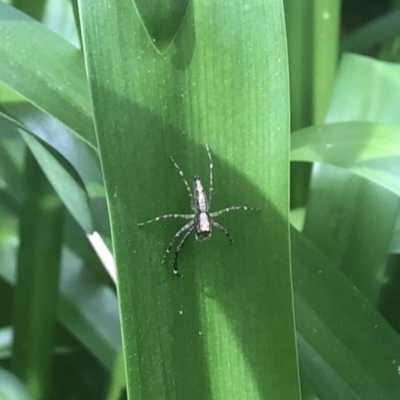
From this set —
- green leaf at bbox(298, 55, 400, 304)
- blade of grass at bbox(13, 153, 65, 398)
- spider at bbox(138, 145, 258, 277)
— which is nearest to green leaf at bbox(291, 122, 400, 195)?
green leaf at bbox(298, 55, 400, 304)

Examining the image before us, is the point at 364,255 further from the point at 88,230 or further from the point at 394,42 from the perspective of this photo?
the point at 394,42

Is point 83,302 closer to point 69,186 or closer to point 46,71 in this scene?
point 69,186

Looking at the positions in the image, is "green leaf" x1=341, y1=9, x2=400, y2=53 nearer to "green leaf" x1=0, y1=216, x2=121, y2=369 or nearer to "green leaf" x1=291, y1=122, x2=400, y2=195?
"green leaf" x1=291, y1=122, x2=400, y2=195

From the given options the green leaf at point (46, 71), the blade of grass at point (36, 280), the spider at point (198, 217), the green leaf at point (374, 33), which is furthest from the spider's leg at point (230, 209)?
the green leaf at point (374, 33)

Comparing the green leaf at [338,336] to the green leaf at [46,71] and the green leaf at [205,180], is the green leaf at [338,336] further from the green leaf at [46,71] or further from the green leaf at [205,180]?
the green leaf at [46,71]

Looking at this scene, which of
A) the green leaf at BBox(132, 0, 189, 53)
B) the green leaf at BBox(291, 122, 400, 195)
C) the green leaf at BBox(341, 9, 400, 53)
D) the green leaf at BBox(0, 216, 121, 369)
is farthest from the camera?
the green leaf at BBox(341, 9, 400, 53)

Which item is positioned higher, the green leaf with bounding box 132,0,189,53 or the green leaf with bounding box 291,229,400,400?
the green leaf with bounding box 132,0,189,53

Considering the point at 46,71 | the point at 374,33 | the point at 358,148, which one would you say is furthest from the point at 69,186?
the point at 374,33
